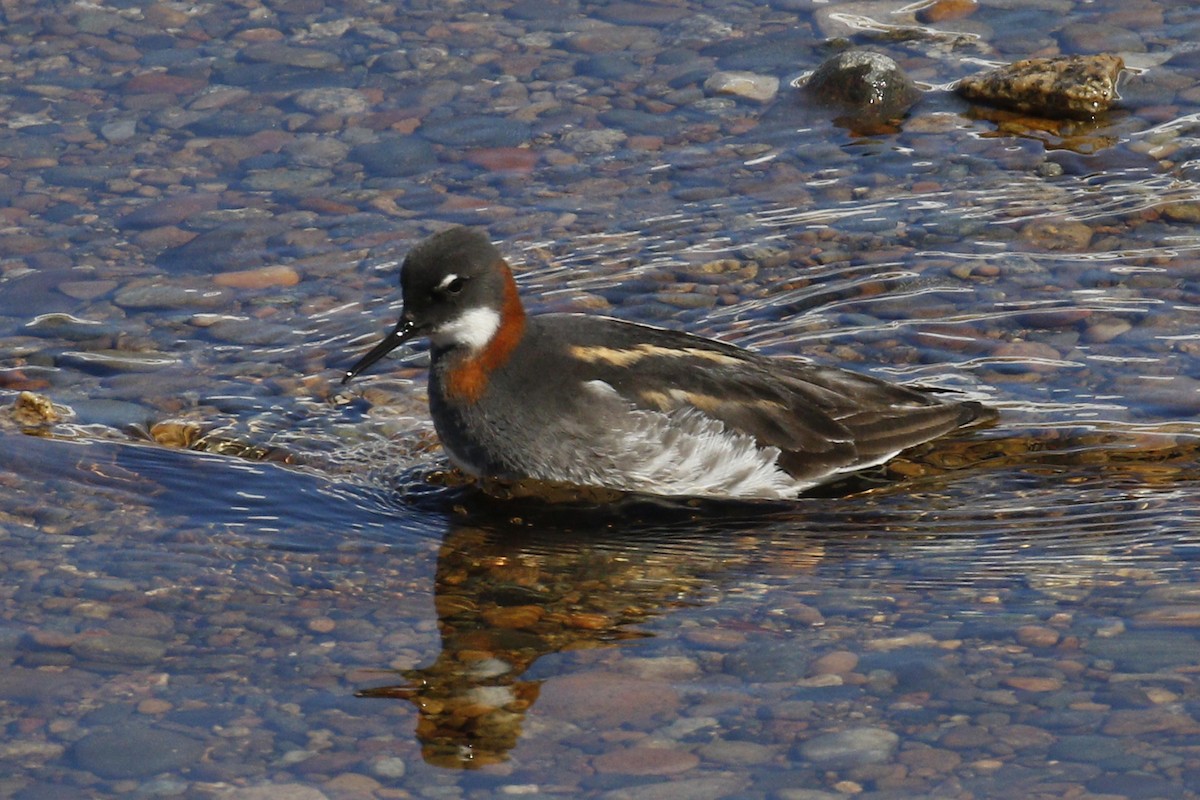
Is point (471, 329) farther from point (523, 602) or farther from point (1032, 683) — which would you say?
point (1032, 683)

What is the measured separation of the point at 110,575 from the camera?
738 centimetres

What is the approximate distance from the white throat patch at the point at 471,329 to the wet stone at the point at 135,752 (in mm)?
2662

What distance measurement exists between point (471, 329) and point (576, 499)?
0.96 m

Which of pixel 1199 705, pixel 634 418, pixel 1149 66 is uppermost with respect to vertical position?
pixel 1149 66

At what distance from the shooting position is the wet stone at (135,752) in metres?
6.09

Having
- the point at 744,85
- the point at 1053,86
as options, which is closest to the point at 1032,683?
the point at 1053,86

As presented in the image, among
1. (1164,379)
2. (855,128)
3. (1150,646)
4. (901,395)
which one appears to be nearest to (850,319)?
(901,395)

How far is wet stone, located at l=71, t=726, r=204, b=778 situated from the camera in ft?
20.0

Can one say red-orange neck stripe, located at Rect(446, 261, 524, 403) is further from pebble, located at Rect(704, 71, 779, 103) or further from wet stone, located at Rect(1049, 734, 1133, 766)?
pebble, located at Rect(704, 71, 779, 103)

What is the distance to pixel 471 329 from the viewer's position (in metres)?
8.30

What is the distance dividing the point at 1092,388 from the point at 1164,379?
1.18ft

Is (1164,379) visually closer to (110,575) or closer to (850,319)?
(850,319)

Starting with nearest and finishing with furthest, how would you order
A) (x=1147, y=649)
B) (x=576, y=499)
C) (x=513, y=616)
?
1. (x=1147, y=649)
2. (x=513, y=616)
3. (x=576, y=499)

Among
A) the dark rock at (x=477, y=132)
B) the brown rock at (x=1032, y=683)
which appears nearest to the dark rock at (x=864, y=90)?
the dark rock at (x=477, y=132)
